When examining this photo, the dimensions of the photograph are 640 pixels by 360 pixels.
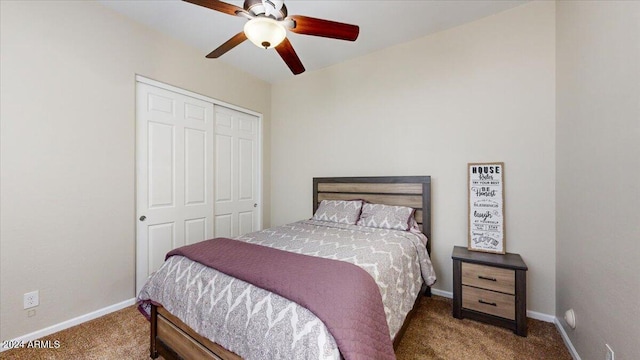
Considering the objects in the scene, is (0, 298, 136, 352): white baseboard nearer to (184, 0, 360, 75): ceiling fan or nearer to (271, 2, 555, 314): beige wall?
(271, 2, 555, 314): beige wall

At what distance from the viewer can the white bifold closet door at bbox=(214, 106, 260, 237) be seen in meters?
3.24

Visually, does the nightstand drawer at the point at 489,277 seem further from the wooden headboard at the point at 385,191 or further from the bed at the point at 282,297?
the wooden headboard at the point at 385,191

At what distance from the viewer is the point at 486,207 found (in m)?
2.26

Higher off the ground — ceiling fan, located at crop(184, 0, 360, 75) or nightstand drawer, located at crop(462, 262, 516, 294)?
ceiling fan, located at crop(184, 0, 360, 75)

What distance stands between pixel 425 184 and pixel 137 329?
112 inches

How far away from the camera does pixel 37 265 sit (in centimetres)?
186

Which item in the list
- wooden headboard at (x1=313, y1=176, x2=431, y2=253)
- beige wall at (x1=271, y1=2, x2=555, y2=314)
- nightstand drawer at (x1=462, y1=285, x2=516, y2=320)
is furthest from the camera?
wooden headboard at (x1=313, y1=176, x2=431, y2=253)

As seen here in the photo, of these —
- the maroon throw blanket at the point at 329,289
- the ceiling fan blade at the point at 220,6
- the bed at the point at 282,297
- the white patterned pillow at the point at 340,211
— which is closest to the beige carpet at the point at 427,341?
the bed at the point at 282,297

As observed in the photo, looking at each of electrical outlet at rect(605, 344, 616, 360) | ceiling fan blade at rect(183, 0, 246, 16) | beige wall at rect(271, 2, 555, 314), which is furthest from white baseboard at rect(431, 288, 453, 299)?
ceiling fan blade at rect(183, 0, 246, 16)

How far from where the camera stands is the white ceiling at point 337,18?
2.16 m

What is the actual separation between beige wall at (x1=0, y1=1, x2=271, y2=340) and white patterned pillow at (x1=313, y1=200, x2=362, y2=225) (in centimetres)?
193

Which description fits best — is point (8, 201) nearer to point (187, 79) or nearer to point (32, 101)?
point (32, 101)

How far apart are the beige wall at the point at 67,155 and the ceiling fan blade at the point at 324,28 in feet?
6.01

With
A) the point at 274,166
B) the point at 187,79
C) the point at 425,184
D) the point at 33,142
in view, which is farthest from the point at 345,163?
the point at 33,142
